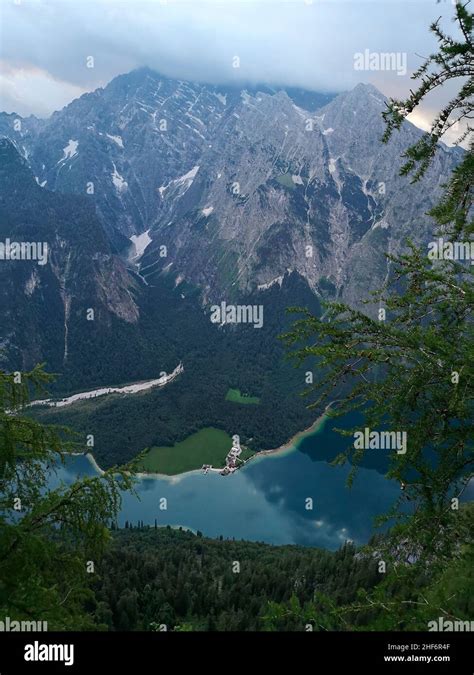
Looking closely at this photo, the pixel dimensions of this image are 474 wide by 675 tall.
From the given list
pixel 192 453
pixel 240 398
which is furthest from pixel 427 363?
pixel 240 398

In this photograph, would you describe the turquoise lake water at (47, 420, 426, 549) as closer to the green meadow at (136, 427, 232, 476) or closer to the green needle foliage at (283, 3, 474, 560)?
the green meadow at (136, 427, 232, 476)

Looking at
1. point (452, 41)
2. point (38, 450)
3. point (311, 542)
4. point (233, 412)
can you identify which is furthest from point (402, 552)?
point (233, 412)

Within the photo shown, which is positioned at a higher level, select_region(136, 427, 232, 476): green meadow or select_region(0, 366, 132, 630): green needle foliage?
select_region(0, 366, 132, 630): green needle foliage

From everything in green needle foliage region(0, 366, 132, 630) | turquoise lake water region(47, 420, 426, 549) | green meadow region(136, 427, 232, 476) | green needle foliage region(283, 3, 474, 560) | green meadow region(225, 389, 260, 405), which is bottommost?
turquoise lake water region(47, 420, 426, 549)

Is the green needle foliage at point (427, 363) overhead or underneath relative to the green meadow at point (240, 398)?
overhead

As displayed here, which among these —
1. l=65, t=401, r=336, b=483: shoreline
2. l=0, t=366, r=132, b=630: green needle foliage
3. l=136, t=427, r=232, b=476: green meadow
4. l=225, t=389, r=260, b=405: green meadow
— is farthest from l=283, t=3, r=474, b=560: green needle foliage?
l=225, t=389, r=260, b=405: green meadow

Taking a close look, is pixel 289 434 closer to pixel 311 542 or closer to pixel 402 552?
pixel 311 542

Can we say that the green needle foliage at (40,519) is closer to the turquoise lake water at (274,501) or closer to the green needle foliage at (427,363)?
the green needle foliage at (427,363)

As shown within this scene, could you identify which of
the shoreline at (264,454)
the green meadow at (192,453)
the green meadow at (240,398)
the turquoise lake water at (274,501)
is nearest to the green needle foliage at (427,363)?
the turquoise lake water at (274,501)
